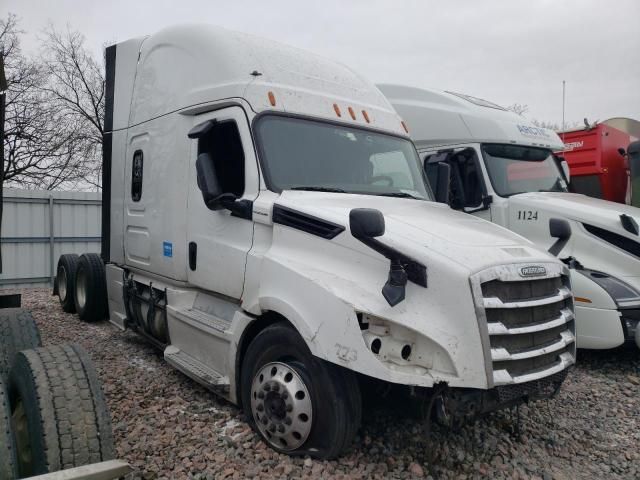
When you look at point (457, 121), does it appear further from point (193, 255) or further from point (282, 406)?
point (282, 406)

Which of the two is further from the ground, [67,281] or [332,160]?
[332,160]

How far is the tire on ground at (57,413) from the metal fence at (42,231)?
9.62m

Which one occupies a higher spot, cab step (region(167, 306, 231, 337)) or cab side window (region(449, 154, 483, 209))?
cab side window (region(449, 154, 483, 209))

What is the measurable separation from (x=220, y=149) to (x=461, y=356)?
2.56 m

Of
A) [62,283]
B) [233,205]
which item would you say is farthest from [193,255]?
[62,283]

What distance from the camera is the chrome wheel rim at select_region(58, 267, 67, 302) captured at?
7.87 metres

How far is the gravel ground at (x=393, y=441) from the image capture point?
3158mm

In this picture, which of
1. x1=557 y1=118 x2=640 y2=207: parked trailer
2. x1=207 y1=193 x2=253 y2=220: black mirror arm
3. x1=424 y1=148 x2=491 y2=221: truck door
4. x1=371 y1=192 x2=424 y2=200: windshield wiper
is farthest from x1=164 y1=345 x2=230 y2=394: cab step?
x1=557 y1=118 x2=640 y2=207: parked trailer

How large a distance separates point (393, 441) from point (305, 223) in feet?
5.36

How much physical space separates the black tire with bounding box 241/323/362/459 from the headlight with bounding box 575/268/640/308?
3414 mm

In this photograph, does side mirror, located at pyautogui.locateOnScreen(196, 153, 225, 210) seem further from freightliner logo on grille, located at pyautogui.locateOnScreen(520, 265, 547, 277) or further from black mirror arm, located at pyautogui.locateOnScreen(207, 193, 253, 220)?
freightliner logo on grille, located at pyautogui.locateOnScreen(520, 265, 547, 277)

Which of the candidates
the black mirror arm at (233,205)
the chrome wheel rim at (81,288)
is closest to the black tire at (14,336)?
the black mirror arm at (233,205)

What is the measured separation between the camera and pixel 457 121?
676 cm

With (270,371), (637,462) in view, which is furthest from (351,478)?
(637,462)
